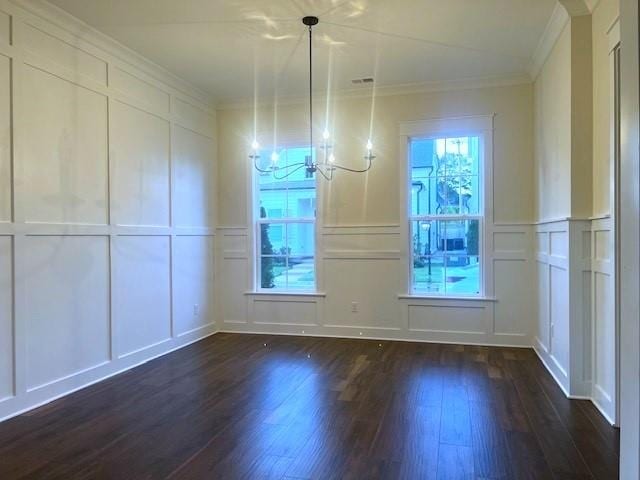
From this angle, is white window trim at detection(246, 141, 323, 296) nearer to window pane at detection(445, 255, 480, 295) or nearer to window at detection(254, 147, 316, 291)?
window at detection(254, 147, 316, 291)

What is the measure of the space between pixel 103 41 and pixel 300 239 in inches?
113

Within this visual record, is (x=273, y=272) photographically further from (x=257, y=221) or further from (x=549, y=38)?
(x=549, y=38)

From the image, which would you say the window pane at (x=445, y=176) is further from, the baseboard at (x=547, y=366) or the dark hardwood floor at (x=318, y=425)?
the dark hardwood floor at (x=318, y=425)

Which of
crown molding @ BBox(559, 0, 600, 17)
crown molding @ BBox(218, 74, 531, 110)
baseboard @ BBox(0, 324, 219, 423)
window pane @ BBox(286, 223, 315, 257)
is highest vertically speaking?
crown molding @ BBox(218, 74, 531, 110)

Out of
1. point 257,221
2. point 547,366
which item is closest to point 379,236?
point 257,221

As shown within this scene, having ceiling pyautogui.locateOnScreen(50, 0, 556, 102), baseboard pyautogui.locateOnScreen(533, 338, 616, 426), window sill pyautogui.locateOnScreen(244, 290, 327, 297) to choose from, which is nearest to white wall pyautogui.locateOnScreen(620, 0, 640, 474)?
baseboard pyautogui.locateOnScreen(533, 338, 616, 426)

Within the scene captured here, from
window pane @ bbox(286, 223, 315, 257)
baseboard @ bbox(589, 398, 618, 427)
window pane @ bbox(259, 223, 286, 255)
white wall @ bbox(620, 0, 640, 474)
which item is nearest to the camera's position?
white wall @ bbox(620, 0, 640, 474)

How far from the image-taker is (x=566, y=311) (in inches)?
135

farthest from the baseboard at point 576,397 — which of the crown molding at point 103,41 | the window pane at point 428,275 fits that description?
the crown molding at point 103,41

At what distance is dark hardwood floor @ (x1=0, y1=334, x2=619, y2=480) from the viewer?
2.36m

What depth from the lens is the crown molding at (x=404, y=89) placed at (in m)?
4.80

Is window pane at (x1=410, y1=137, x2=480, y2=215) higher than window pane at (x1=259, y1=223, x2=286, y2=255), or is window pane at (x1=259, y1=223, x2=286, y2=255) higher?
window pane at (x1=410, y1=137, x2=480, y2=215)

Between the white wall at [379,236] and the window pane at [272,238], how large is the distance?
179 millimetres

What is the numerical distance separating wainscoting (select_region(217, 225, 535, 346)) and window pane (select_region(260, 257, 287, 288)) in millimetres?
155
